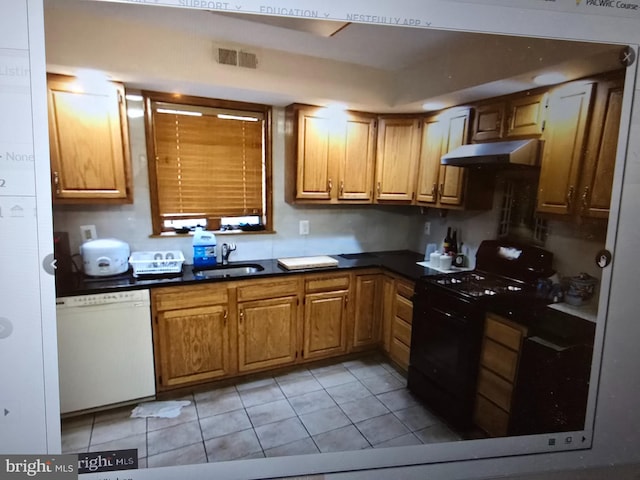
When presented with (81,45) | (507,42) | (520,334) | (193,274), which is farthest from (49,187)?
(193,274)

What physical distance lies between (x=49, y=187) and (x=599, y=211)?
0.95m

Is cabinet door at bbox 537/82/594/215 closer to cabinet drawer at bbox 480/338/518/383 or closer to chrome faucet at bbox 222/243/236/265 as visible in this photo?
cabinet drawer at bbox 480/338/518/383

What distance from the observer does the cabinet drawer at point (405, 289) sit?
3.93 ft

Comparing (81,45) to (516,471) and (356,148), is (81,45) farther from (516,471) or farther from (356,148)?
(516,471)

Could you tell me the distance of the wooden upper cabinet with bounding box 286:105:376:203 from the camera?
43.4 inches

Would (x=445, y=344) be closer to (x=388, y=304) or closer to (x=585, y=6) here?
(x=388, y=304)

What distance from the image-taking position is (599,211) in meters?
0.59

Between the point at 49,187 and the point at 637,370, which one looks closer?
the point at 49,187

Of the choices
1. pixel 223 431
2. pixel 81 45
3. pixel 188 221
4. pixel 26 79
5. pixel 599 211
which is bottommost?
pixel 223 431

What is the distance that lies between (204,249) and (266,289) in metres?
0.42

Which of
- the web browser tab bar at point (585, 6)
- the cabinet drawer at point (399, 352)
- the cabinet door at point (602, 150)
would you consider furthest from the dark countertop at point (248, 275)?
the web browser tab bar at point (585, 6)

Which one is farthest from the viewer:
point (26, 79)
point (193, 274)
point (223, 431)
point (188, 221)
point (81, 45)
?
point (193, 274)

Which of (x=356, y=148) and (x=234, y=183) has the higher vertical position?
(x=356, y=148)

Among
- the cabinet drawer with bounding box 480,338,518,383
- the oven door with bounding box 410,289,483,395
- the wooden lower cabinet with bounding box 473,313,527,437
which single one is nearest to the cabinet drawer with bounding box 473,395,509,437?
the wooden lower cabinet with bounding box 473,313,527,437
